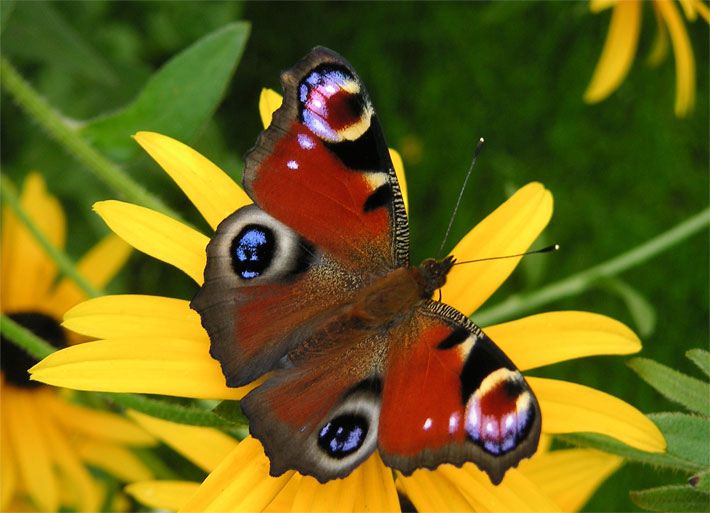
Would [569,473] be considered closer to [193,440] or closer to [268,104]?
[193,440]

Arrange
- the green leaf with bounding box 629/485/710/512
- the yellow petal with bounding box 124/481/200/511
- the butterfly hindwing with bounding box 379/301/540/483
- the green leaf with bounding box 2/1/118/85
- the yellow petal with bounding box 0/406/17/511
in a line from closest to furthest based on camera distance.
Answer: the butterfly hindwing with bounding box 379/301/540/483 → the green leaf with bounding box 629/485/710/512 → the yellow petal with bounding box 124/481/200/511 → the yellow petal with bounding box 0/406/17/511 → the green leaf with bounding box 2/1/118/85

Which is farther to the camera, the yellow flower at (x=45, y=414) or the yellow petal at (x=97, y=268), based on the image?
the yellow petal at (x=97, y=268)

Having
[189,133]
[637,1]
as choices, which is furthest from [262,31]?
[189,133]

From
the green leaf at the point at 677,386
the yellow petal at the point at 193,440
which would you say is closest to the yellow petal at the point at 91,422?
the yellow petal at the point at 193,440

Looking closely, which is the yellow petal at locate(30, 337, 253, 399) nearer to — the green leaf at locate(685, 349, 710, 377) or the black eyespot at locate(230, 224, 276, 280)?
the black eyespot at locate(230, 224, 276, 280)

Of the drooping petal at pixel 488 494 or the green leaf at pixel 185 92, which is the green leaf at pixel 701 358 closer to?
the drooping petal at pixel 488 494

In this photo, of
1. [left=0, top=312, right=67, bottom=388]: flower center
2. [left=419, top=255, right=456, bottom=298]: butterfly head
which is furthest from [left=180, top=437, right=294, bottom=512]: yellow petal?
[left=0, top=312, right=67, bottom=388]: flower center

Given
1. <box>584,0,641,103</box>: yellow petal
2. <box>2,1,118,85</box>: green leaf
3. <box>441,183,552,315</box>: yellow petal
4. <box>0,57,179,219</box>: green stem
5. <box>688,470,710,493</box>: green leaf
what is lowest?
<box>688,470,710,493</box>: green leaf
